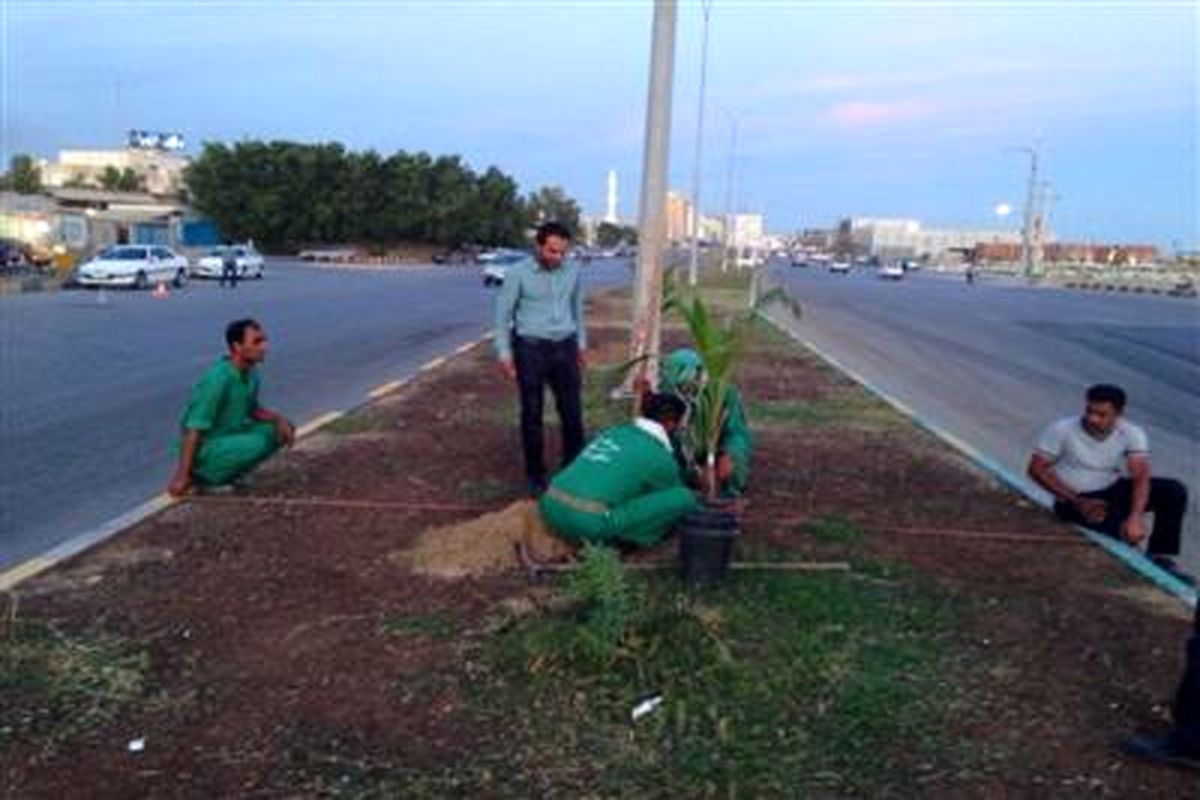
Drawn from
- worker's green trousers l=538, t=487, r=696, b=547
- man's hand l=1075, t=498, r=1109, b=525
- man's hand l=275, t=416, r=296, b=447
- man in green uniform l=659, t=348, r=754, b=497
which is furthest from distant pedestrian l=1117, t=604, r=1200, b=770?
man's hand l=275, t=416, r=296, b=447

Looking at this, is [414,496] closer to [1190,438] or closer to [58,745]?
[58,745]

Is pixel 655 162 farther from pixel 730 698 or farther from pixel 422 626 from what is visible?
pixel 730 698

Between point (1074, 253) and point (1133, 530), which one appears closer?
point (1133, 530)

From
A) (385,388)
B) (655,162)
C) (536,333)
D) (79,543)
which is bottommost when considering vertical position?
(385,388)

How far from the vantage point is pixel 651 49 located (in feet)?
46.1

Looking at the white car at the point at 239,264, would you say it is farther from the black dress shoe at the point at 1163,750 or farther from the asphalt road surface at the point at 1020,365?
the black dress shoe at the point at 1163,750

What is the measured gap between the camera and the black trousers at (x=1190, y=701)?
14.8ft

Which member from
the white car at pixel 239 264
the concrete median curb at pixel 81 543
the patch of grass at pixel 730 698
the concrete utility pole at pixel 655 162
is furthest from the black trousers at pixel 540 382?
the white car at pixel 239 264

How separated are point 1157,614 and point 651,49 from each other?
905 cm

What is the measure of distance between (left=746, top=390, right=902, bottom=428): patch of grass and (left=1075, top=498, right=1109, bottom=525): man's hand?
470cm

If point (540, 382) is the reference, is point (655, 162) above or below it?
above

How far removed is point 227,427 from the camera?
8.70 m

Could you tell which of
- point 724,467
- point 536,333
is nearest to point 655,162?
point 536,333

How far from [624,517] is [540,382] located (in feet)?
8.08
